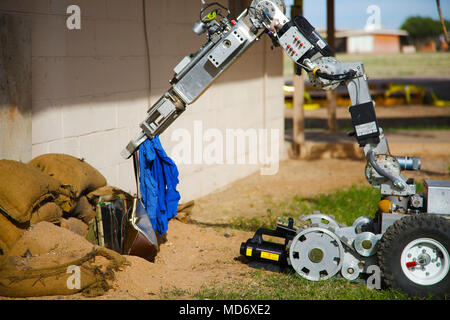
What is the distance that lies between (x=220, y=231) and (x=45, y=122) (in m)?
2.48

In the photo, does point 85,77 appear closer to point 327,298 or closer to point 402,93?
point 327,298

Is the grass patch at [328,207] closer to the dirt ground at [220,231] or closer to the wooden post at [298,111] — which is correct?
the dirt ground at [220,231]

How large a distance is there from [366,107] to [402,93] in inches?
665

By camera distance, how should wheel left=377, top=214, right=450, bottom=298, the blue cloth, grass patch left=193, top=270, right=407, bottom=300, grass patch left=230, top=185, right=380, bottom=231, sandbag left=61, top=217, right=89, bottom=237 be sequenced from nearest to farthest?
wheel left=377, top=214, right=450, bottom=298, grass patch left=193, top=270, right=407, bottom=300, sandbag left=61, top=217, right=89, bottom=237, the blue cloth, grass patch left=230, top=185, right=380, bottom=231

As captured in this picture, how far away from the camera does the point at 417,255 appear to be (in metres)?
4.65

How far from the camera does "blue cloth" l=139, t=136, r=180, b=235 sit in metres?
5.45

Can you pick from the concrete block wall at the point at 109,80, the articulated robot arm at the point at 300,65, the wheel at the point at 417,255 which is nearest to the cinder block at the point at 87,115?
the concrete block wall at the point at 109,80

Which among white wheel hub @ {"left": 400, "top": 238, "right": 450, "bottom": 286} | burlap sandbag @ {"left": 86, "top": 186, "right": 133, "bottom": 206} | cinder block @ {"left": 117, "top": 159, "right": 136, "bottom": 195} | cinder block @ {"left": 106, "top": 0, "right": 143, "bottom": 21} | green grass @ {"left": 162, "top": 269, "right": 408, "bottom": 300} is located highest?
cinder block @ {"left": 106, "top": 0, "right": 143, "bottom": 21}

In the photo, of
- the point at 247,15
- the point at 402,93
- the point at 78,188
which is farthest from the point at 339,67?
the point at 402,93

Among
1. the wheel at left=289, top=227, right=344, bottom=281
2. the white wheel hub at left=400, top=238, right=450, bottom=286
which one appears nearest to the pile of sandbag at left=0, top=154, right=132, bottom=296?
the wheel at left=289, top=227, right=344, bottom=281

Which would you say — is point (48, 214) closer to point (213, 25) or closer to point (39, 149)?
point (39, 149)

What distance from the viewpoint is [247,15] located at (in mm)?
4742

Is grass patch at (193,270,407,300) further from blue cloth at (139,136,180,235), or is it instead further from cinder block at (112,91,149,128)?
cinder block at (112,91,149,128)

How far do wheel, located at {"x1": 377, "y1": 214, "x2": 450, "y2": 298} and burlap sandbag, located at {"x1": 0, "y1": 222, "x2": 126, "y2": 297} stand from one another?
2.23 meters
